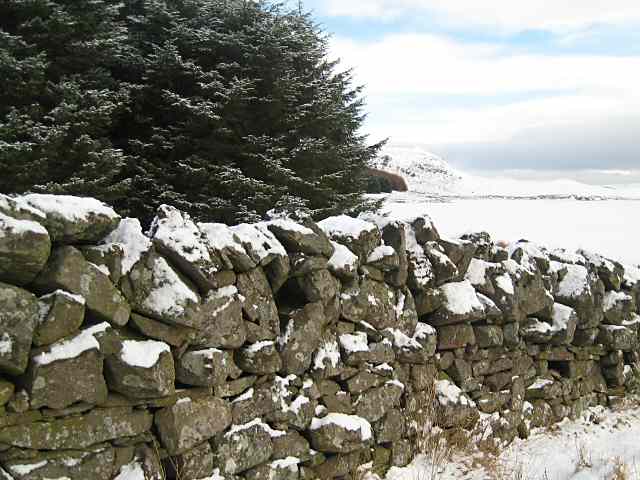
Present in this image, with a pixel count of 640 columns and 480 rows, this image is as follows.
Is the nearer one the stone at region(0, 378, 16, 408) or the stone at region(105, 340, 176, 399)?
the stone at region(0, 378, 16, 408)

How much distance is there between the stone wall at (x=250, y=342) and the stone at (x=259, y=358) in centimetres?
1

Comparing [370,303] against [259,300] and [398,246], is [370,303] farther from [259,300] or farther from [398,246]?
[259,300]

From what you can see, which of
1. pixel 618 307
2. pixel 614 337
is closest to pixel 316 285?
pixel 614 337

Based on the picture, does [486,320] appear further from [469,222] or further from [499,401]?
[469,222]

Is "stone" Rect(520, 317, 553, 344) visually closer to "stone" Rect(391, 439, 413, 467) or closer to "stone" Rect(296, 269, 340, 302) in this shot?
"stone" Rect(391, 439, 413, 467)

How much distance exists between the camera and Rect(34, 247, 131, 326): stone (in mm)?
2906

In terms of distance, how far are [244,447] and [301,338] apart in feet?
2.84

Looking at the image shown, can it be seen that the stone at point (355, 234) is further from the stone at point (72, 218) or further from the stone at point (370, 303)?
the stone at point (72, 218)

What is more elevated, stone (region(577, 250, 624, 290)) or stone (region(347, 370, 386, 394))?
stone (region(577, 250, 624, 290))

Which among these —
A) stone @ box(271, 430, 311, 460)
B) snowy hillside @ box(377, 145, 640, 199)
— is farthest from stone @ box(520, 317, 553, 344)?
snowy hillside @ box(377, 145, 640, 199)

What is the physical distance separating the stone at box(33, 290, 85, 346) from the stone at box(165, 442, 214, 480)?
1058 millimetres

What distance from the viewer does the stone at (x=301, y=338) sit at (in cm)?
405

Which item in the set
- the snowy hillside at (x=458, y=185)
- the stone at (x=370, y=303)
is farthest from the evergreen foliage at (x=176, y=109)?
the snowy hillside at (x=458, y=185)

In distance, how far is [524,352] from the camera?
6.44 meters
